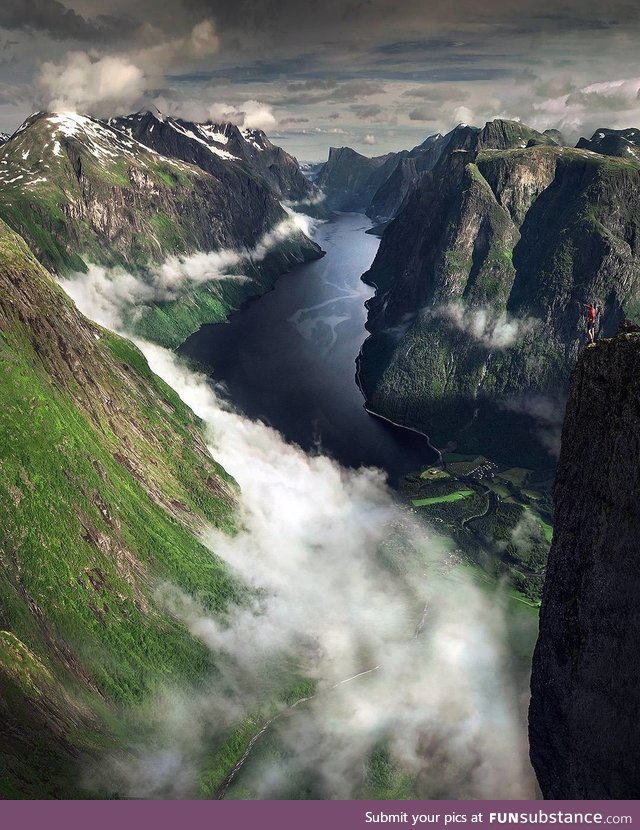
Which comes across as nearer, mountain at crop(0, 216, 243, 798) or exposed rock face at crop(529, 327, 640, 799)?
exposed rock face at crop(529, 327, 640, 799)

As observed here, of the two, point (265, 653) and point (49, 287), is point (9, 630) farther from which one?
point (49, 287)

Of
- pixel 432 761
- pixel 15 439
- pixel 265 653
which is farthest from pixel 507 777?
pixel 15 439

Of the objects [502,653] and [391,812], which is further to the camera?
[502,653]

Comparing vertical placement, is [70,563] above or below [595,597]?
below

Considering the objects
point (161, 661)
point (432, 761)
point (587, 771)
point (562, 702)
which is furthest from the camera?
point (161, 661)

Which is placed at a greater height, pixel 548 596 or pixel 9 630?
pixel 548 596
